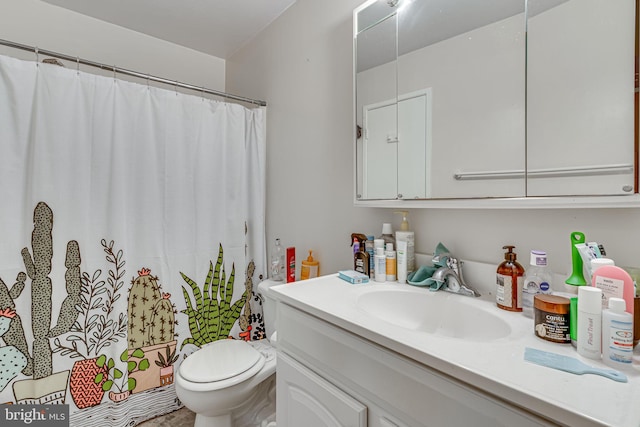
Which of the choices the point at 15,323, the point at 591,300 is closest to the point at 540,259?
the point at 591,300

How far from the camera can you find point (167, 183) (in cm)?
164

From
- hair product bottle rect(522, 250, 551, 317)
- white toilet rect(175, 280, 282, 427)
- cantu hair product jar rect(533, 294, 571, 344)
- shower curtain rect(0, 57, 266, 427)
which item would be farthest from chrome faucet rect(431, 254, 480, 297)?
shower curtain rect(0, 57, 266, 427)

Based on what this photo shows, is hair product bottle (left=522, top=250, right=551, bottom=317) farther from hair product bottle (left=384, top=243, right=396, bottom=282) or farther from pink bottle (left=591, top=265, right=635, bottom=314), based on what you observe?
hair product bottle (left=384, top=243, right=396, bottom=282)

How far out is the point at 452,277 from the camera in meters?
0.96

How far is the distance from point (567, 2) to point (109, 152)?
6.08 feet

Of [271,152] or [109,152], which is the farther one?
[271,152]

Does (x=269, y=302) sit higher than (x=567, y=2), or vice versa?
(x=567, y=2)

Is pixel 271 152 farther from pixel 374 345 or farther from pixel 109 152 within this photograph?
pixel 374 345

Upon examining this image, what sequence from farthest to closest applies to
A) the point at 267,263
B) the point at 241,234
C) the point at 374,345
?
the point at 267,263
the point at 241,234
the point at 374,345

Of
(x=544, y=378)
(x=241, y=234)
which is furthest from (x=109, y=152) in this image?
(x=544, y=378)

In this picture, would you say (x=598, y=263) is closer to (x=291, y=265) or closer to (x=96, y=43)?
(x=291, y=265)

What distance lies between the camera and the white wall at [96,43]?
170 cm

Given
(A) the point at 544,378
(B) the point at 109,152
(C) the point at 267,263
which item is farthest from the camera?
(C) the point at 267,263

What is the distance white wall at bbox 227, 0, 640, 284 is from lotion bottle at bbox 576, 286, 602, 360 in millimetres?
267
